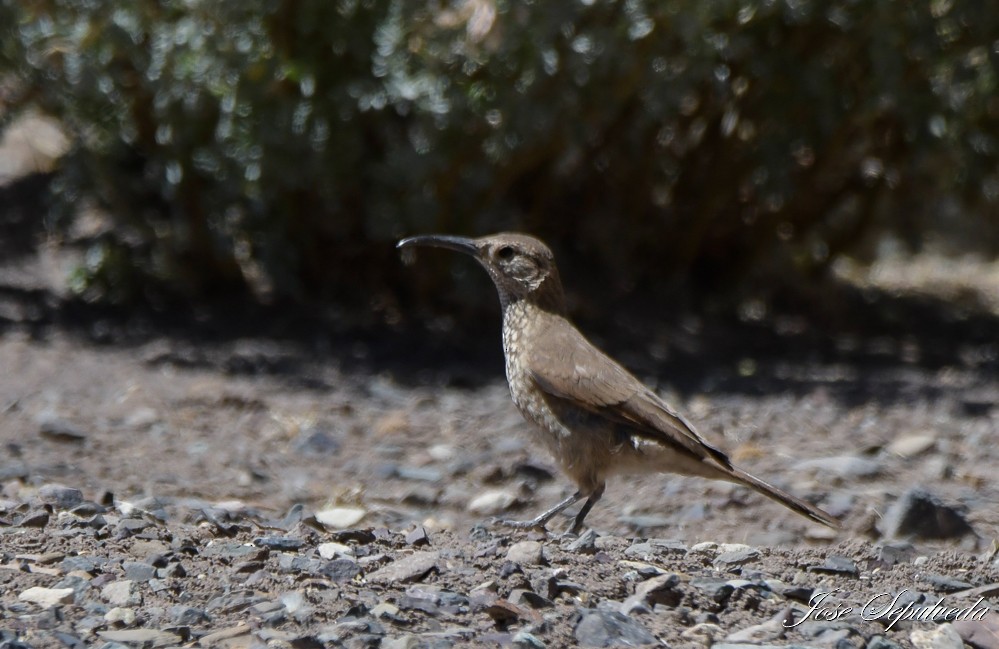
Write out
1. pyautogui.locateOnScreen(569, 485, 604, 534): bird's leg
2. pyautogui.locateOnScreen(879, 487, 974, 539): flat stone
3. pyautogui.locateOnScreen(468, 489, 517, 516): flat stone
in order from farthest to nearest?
1. pyautogui.locateOnScreen(468, 489, 517, 516): flat stone
2. pyautogui.locateOnScreen(879, 487, 974, 539): flat stone
3. pyautogui.locateOnScreen(569, 485, 604, 534): bird's leg

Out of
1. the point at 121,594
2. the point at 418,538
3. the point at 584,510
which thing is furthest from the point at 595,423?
the point at 121,594

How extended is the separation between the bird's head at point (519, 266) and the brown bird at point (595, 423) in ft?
0.68

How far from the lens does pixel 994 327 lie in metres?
9.02

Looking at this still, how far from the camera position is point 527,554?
3.97 m

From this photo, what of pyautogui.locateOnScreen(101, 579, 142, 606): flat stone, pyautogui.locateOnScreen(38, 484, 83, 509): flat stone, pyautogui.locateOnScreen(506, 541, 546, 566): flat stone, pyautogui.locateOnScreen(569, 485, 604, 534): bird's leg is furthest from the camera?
pyautogui.locateOnScreen(569, 485, 604, 534): bird's leg

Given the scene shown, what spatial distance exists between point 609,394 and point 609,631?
1473 mm

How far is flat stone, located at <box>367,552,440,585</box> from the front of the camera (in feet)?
12.3

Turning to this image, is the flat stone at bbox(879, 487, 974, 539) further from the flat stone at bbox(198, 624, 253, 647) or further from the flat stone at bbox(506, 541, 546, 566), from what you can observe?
the flat stone at bbox(198, 624, 253, 647)

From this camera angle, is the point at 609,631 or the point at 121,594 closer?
the point at 609,631

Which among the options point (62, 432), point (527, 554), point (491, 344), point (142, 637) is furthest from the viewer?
point (491, 344)

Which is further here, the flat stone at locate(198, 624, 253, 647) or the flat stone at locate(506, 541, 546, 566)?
the flat stone at locate(506, 541, 546, 566)

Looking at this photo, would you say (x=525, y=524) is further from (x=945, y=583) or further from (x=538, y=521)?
(x=945, y=583)

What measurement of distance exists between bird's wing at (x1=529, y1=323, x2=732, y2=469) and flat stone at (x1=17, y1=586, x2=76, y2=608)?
1905 mm

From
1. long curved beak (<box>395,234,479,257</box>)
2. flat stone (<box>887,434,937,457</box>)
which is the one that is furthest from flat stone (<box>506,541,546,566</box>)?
flat stone (<box>887,434,937,457</box>)
